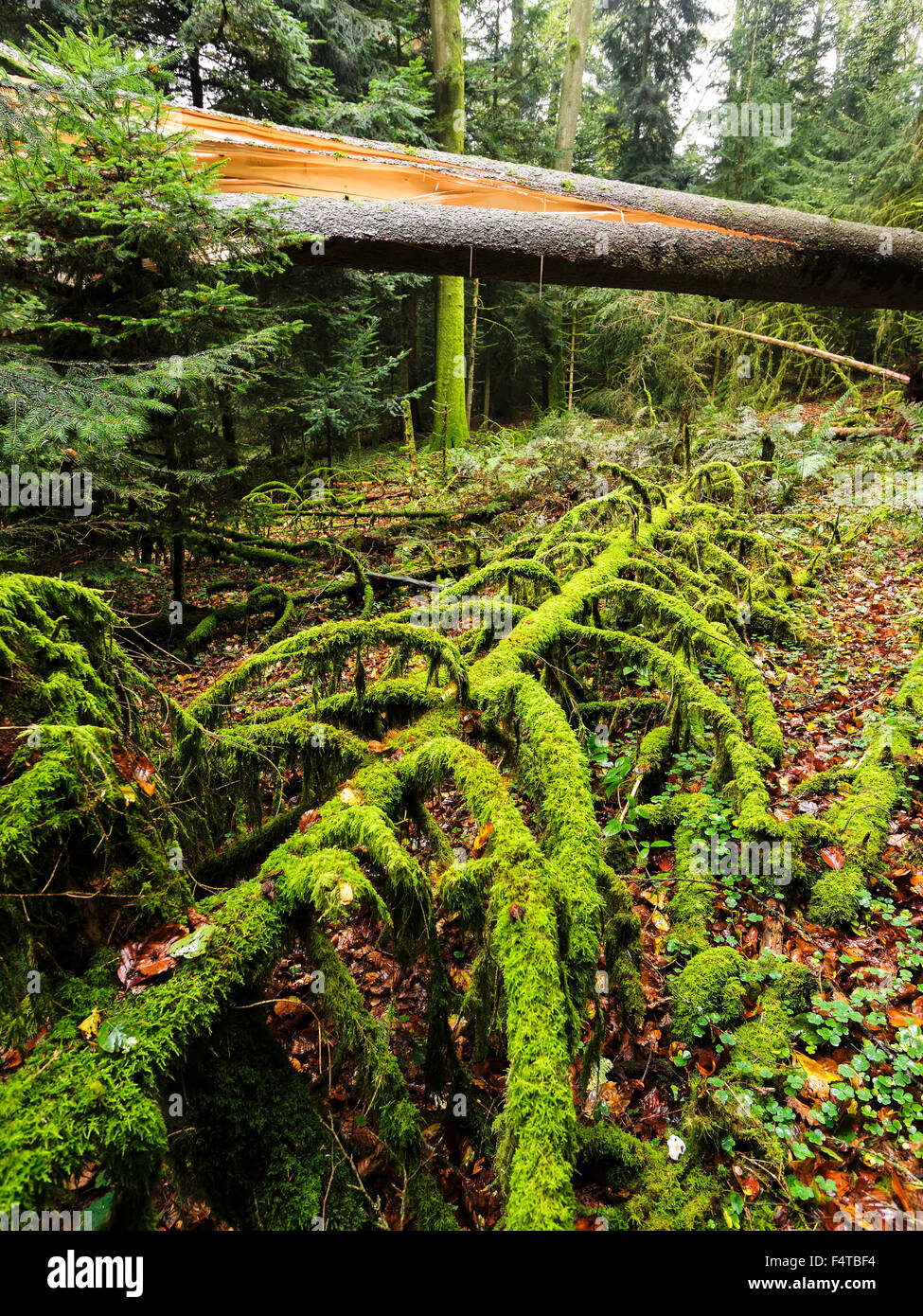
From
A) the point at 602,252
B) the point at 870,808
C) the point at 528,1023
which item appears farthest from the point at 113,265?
the point at 870,808

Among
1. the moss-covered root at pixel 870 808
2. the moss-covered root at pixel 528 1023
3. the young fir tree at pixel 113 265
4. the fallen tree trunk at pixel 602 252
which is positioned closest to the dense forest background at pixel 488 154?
the young fir tree at pixel 113 265

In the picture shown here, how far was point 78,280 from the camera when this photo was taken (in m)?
4.55

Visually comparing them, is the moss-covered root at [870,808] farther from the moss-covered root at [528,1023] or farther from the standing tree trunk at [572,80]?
the standing tree trunk at [572,80]

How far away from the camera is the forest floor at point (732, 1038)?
76.5 inches

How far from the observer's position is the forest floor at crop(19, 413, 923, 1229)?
1943mm

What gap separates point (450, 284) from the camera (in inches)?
501

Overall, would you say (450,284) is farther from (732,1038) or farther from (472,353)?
(732,1038)

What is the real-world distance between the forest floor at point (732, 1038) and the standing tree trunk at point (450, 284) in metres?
10.3

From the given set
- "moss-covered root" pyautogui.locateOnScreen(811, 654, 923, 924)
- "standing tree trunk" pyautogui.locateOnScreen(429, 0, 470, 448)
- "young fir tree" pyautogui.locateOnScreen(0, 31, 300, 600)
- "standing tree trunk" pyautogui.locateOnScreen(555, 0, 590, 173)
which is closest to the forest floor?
"moss-covered root" pyautogui.locateOnScreen(811, 654, 923, 924)

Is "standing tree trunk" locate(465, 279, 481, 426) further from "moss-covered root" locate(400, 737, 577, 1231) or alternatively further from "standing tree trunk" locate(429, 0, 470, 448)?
"moss-covered root" locate(400, 737, 577, 1231)

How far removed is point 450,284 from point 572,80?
9467 mm

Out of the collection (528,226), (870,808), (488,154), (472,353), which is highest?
(488,154)

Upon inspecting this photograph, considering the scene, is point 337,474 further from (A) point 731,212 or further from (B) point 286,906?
(B) point 286,906
